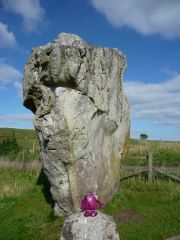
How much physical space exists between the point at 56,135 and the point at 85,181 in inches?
68.4

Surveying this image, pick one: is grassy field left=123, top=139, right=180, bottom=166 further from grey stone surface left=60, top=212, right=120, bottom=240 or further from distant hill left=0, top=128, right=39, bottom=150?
grey stone surface left=60, top=212, right=120, bottom=240

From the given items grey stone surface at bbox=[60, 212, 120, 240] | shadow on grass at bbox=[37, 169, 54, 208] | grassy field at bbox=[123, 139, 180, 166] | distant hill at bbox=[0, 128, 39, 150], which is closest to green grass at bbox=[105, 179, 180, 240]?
shadow on grass at bbox=[37, 169, 54, 208]

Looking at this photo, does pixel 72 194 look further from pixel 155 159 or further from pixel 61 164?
pixel 155 159

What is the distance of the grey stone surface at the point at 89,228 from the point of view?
22.0ft

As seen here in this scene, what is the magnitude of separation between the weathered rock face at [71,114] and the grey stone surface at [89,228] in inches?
242

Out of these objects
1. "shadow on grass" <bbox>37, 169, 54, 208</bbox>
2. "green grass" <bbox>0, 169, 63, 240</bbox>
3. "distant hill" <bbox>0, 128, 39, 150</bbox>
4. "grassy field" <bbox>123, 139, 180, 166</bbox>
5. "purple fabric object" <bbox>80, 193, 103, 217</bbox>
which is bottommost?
"green grass" <bbox>0, 169, 63, 240</bbox>

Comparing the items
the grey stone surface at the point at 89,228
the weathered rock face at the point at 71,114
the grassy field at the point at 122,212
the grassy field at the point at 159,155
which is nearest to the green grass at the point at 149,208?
the grassy field at the point at 122,212

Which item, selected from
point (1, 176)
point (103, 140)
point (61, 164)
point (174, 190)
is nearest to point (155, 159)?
point (1, 176)

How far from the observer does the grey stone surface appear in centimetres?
671

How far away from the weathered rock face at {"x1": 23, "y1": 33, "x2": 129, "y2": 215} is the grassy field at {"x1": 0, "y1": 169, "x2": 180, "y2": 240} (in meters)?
0.76

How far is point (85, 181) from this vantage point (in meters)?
13.5

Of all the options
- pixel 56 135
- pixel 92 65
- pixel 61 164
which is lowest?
pixel 61 164

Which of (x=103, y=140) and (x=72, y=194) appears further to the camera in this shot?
(x=103, y=140)

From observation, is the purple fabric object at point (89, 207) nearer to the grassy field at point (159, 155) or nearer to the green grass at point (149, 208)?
the green grass at point (149, 208)
